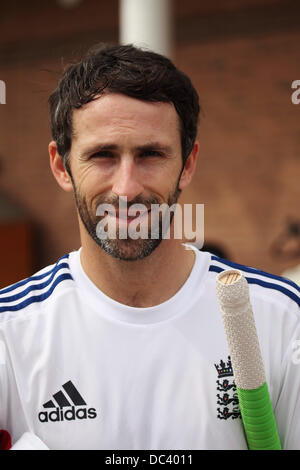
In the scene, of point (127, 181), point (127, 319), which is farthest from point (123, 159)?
point (127, 319)

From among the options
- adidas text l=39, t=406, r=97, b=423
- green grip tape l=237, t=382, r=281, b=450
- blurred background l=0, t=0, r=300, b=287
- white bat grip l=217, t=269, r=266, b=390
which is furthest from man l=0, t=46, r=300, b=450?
blurred background l=0, t=0, r=300, b=287

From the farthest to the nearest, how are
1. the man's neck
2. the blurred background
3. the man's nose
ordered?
the blurred background, the man's neck, the man's nose

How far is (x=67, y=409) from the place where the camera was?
1.80 metres

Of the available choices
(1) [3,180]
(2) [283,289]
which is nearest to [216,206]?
(1) [3,180]

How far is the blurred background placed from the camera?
708 centimetres

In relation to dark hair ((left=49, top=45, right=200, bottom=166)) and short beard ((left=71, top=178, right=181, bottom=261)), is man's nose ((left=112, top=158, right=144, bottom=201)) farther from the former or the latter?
dark hair ((left=49, top=45, right=200, bottom=166))

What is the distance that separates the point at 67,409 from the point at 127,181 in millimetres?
691

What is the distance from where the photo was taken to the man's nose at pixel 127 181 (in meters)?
1.73

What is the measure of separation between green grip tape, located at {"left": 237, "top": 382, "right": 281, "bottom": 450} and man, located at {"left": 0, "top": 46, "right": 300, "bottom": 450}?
0.39 ft

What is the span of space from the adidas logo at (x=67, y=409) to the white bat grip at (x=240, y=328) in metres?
0.49

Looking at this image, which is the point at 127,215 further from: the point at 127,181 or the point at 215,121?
the point at 215,121

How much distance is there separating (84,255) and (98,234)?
196 millimetres

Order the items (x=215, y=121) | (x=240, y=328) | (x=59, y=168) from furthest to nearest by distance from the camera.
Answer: (x=215, y=121) → (x=59, y=168) → (x=240, y=328)
